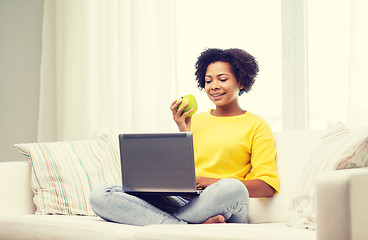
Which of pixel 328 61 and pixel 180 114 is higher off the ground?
pixel 328 61

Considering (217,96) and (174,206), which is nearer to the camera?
(174,206)

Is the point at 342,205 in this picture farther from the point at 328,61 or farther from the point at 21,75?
the point at 21,75

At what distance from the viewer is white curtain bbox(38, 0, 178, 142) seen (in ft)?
10.5

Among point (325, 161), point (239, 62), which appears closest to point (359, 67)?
point (239, 62)

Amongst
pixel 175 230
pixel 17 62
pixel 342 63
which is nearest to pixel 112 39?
pixel 17 62

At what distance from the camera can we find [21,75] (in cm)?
384

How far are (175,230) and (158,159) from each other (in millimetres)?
283

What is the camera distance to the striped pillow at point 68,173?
7.68 ft

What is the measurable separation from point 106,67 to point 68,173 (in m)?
1.16

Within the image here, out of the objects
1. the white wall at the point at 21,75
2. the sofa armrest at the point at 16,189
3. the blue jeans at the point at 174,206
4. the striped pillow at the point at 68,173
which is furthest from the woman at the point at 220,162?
the white wall at the point at 21,75

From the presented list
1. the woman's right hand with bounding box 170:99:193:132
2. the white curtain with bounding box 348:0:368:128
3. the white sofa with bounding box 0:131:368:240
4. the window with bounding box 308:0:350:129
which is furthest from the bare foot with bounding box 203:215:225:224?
the window with bounding box 308:0:350:129

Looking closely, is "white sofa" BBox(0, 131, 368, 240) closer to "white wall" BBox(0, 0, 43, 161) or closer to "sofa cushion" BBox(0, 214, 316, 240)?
"sofa cushion" BBox(0, 214, 316, 240)

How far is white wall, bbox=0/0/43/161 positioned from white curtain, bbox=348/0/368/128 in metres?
2.23

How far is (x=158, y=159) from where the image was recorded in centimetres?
187
